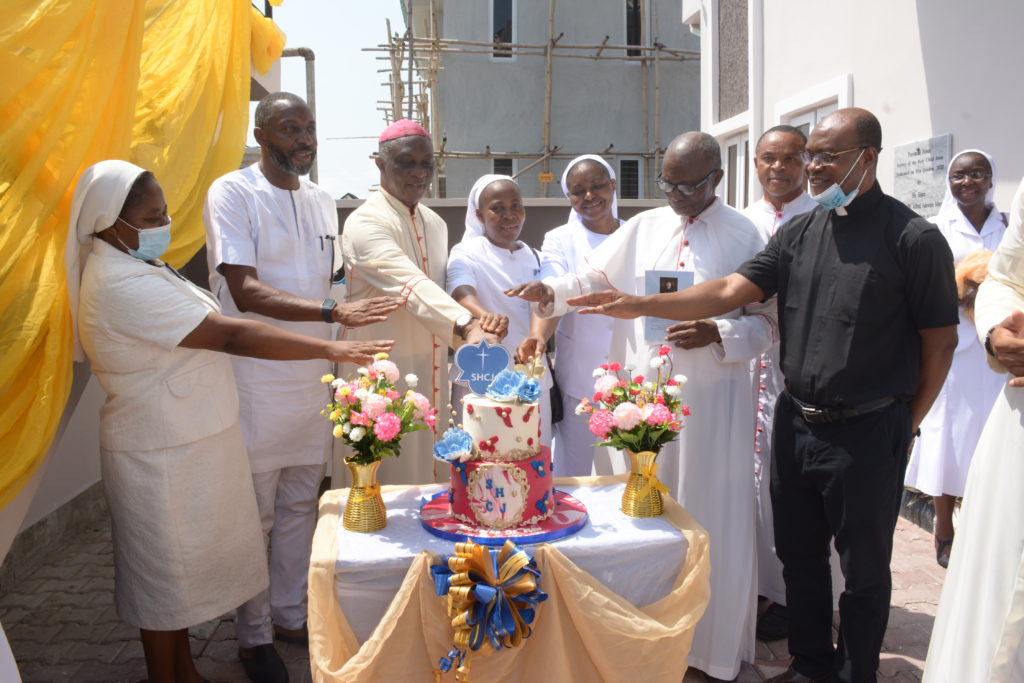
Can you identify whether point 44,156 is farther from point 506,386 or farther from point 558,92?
point 558,92

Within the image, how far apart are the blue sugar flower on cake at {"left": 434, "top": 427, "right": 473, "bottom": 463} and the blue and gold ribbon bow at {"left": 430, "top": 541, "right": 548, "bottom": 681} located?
0.35 meters

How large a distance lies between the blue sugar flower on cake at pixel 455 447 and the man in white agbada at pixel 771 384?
6.34 feet

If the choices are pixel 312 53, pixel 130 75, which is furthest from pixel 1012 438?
pixel 312 53

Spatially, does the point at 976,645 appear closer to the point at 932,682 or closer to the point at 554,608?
the point at 932,682

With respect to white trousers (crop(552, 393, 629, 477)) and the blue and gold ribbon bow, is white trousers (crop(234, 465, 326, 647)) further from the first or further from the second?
the blue and gold ribbon bow

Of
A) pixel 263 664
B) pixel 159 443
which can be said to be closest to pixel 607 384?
pixel 159 443

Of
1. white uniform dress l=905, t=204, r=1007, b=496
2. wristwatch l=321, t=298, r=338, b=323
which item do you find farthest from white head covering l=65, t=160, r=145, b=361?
white uniform dress l=905, t=204, r=1007, b=496

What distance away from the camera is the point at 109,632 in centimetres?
438

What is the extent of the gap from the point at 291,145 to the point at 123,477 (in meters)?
1.83

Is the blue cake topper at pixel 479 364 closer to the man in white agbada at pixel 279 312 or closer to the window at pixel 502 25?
the man in white agbada at pixel 279 312

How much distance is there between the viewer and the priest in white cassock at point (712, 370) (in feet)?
12.1

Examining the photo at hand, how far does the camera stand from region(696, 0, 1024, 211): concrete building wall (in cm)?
576

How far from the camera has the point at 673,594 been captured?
2.85 meters

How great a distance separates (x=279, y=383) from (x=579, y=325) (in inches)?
69.8
